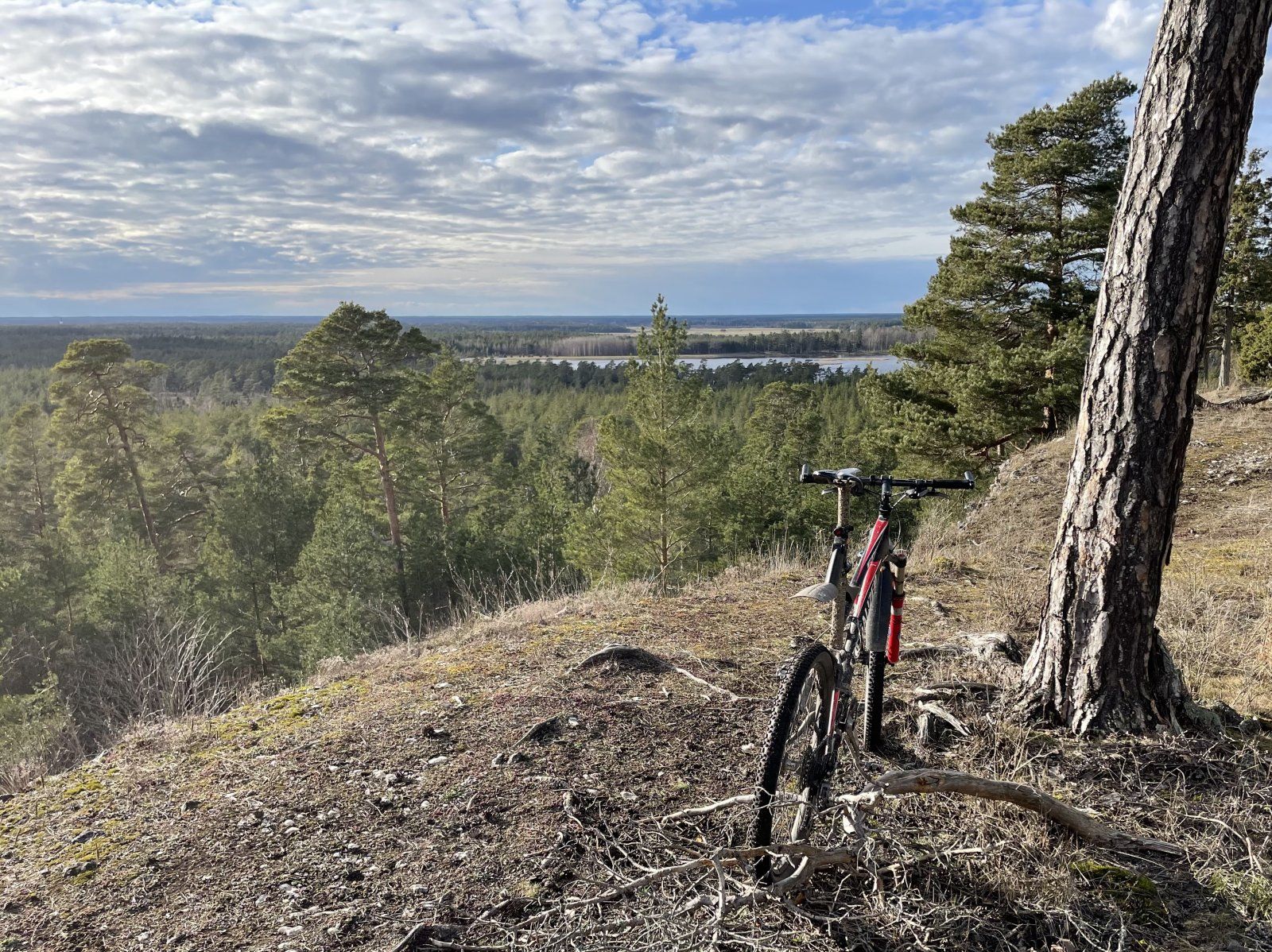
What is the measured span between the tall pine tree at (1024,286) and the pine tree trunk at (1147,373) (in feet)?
44.5

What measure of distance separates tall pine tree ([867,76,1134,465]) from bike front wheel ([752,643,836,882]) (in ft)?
48.7

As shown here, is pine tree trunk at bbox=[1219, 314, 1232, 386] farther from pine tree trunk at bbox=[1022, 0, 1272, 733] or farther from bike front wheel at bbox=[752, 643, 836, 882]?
bike front wheel at bbox=[752, 643, 836, 882]

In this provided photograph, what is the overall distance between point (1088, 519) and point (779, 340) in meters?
125

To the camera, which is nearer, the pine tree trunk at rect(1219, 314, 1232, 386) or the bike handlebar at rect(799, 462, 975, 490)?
the bike handlebar at rect(799, 462, 975, 490)

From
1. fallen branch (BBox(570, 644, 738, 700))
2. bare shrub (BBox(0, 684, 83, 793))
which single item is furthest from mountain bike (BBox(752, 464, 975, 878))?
bare shrub (BBox(0, 684, 83, 793))

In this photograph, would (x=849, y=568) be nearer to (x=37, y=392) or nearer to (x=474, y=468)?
(x=474, y=468)

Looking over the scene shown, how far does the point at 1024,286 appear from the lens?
16.9m

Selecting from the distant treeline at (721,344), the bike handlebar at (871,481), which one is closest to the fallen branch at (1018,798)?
the bike handlebar at (871,481)

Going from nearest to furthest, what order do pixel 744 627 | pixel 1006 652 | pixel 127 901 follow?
pixel 127 901 → pixel 1006 652 → pixel 744 627

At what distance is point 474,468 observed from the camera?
2820 cm

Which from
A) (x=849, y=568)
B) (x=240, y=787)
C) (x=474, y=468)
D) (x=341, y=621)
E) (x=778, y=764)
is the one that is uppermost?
(x=849, y=568)

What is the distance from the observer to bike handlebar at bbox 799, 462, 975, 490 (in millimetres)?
2914

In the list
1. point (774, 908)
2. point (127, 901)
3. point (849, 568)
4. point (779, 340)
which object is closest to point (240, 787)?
point (127, 901)

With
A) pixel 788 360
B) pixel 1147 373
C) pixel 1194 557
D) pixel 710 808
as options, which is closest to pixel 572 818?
pixel 710 808
